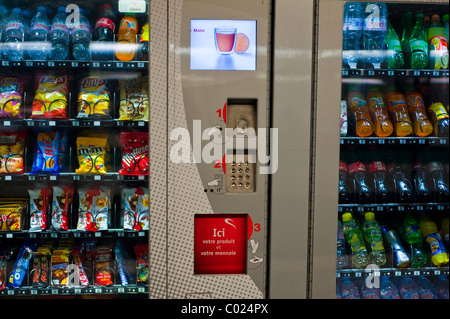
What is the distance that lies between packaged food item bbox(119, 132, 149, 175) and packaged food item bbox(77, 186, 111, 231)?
0.67 feet

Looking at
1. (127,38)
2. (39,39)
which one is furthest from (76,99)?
(127,38)

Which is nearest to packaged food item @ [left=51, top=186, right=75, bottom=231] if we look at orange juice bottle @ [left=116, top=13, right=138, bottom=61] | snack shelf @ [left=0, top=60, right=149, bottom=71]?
snack shelf @ [left=0, top=60, right=149, bottom=71]

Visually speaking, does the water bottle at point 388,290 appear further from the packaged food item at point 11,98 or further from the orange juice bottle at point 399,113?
the packaged food item at point 11,98

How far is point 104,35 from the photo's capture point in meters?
2.28

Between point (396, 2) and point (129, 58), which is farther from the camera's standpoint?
point (129, 58)

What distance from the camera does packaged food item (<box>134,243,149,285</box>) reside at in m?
2.25

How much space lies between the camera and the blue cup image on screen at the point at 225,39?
79.6 inches

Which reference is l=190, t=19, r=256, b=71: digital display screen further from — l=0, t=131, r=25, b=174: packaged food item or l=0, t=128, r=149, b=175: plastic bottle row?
l=0, t=131, r=25, b=174: packaged food item

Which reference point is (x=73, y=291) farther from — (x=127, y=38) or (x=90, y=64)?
(x=127, y=38)

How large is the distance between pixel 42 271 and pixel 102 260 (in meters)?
0.32

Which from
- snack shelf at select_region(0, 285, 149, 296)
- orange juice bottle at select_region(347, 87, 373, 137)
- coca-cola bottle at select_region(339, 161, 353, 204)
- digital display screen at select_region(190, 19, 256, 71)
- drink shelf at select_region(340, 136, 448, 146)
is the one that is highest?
digital display screen at select_region(190, 19, 256, 71)

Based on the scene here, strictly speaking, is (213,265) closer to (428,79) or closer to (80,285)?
(80,285)
